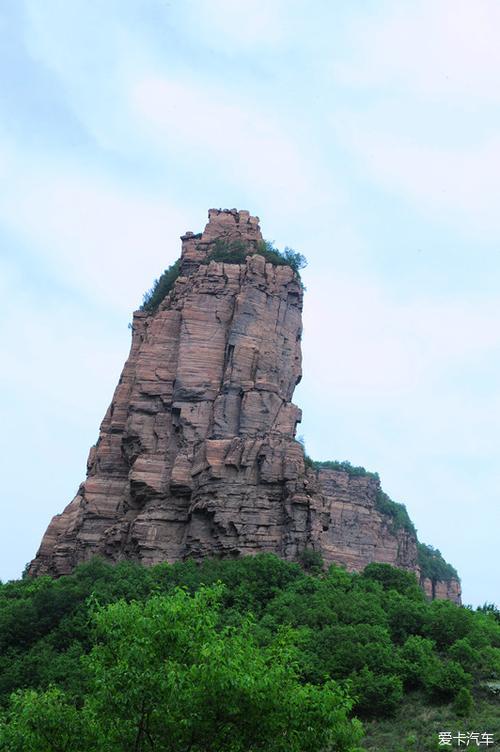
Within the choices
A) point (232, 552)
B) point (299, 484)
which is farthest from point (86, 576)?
point (299, 484)

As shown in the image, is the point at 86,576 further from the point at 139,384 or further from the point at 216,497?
the point at 139,384

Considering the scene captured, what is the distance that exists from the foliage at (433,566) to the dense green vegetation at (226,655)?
7883 cm

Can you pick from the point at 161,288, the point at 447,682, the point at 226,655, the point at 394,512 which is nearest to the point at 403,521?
the point at 394,512

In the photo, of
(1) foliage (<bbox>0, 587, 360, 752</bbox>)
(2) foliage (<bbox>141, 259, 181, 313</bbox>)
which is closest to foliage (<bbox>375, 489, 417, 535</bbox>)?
(2) foliage (<bbox>141, 259, 181, 313</bbox>)

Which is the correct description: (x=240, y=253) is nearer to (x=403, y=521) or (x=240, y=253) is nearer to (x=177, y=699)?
(x=177, y=699)

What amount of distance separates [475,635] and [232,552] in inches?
556

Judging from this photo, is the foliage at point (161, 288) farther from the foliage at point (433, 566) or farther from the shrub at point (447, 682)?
the foliage at point (433, 566)

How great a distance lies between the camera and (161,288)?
71.1 metres

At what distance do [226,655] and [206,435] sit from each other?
39.1 meters

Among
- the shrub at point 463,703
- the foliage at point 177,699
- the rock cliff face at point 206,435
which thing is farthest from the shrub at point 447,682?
the foliage at point 177,699

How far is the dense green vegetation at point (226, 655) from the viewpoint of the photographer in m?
18.3

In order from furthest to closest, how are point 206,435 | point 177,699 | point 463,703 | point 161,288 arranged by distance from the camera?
point 161,288
point 206,435
point 463,703
point 177,699

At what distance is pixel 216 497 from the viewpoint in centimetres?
5391

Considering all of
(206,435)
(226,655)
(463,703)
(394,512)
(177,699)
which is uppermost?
(394,512)
